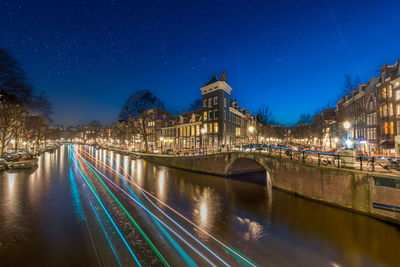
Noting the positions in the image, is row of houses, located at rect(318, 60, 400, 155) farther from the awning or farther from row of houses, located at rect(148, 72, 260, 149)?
row of houses, located at rect(148, 72, 260, 149)

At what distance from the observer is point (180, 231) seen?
1098 cm

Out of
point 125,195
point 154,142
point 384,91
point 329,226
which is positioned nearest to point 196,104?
point 154,142

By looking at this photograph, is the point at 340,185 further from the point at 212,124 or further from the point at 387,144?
the point at 212,124

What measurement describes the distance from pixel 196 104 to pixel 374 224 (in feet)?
224

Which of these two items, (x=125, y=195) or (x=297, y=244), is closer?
(x=297, y=244)

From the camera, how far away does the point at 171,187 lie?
22016 mm

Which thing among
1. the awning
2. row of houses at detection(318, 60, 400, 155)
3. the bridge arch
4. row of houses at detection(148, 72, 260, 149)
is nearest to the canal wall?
the bridge arch

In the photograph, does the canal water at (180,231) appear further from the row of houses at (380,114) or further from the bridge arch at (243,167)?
the row of houses at (380,114)

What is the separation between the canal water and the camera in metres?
8.50

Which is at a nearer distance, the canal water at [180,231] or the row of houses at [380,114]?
the canal water at [180,231]

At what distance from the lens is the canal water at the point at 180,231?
27.9ft

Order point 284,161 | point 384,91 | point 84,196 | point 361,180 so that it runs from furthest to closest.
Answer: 1. point 384,91
2. point 284,161
3. point 84,196
4. point 361,180

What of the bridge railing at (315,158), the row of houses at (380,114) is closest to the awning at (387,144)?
the row of houses at (380,114)

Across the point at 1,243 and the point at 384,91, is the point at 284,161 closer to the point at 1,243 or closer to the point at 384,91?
the point at 1,243
